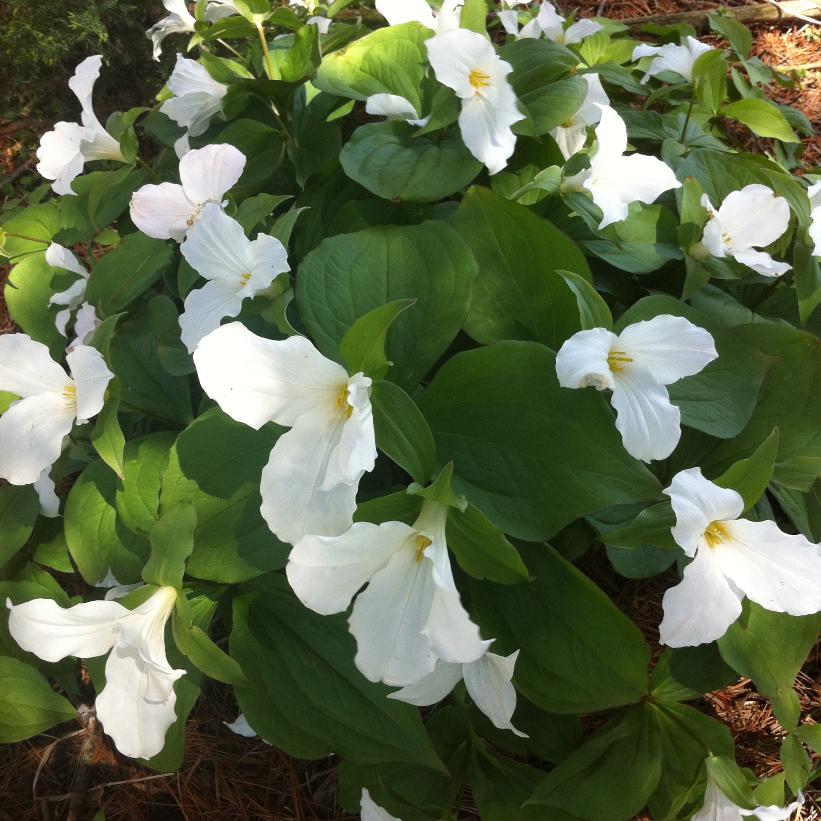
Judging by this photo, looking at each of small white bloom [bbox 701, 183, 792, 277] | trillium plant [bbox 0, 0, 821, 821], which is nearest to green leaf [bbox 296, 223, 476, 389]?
trillium plant [bbox 0, 0, 821, 821]

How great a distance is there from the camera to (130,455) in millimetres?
1119

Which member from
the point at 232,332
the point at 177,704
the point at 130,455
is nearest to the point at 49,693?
the point at 177,704

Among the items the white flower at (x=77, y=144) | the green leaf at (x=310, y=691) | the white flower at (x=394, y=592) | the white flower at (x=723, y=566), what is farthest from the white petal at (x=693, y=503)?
the white flower at (x=77, y=144)

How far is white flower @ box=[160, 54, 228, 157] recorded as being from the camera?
1.26m

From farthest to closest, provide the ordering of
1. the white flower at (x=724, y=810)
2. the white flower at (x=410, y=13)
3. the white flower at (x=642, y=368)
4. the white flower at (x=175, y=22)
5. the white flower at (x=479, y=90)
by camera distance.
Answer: the white flower at (x=175, y=22), the white flower at (x=410, y=13), the white flower at (x=479, y=90), the white flower at (x=724, y=810), the white flower at (x=642, y=368)

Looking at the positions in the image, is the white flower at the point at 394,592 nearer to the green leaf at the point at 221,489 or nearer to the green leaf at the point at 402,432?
the green leaf at the point at 402,432

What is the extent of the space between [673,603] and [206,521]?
2.13 feet

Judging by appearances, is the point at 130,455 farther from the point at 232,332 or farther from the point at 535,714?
the point at 535,714

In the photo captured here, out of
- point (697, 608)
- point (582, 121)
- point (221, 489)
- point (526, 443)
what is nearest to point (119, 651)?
point (221, 489)

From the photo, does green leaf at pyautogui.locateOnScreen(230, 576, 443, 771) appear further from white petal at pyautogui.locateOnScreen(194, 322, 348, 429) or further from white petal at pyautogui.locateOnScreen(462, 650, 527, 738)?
white petal at pyautogui.locateOnScreen(194, 322, 348, 429)

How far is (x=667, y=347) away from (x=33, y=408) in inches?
37.7

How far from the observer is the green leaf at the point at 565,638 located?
887 mm

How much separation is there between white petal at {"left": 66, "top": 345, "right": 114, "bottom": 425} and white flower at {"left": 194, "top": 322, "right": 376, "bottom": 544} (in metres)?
0.29

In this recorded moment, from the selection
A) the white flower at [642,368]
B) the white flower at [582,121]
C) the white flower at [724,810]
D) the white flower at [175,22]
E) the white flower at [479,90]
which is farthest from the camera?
the white flower at [175,22]
